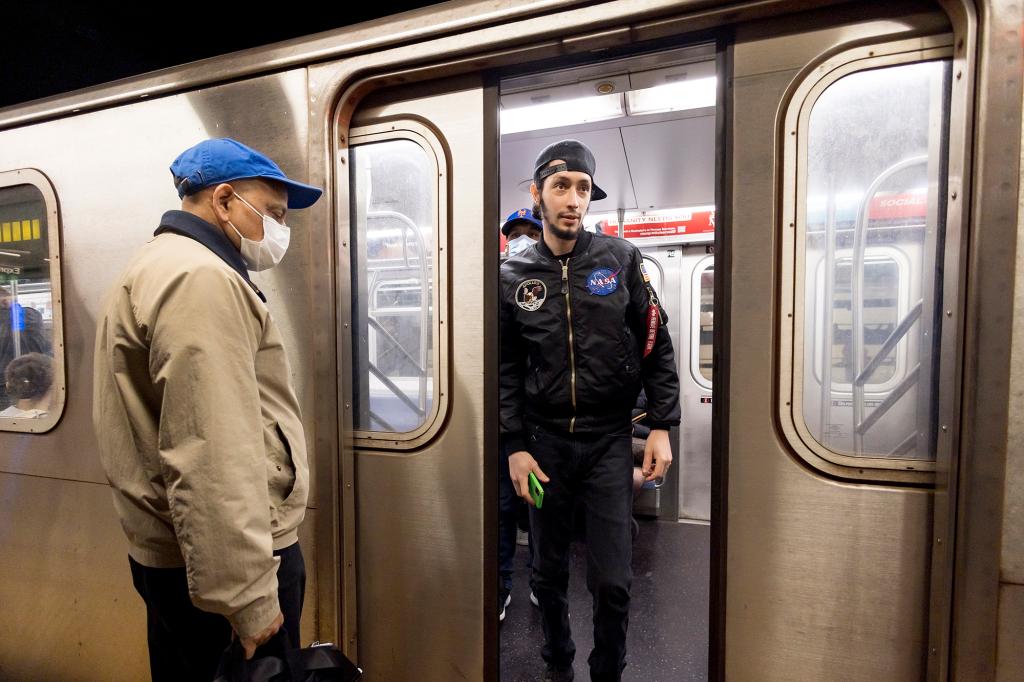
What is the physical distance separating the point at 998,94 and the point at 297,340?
2.14 metres

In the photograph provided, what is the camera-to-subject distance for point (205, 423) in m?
1.03

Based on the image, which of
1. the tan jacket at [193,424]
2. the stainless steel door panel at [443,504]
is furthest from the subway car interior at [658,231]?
the tan jacket at [193,424]

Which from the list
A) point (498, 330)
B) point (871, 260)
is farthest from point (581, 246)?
point (871, 260)

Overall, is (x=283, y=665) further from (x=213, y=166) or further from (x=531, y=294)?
(x=531, y=294)

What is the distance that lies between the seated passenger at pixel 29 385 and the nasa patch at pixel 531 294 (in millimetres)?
2075

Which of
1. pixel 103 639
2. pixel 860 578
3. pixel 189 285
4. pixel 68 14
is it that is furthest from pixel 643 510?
pixel 68 14

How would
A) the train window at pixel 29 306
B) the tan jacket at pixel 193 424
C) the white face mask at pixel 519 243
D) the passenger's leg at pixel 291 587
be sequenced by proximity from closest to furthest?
the tan jacket at pixel 193 424, the passenger's leg at pixel 291 587, the train window at pixel 29 306, the white face mask at pixel 519 243

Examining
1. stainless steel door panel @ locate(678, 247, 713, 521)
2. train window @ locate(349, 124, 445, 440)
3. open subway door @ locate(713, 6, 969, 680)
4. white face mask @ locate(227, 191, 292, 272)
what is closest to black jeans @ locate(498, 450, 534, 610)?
train window @ locate(349, 124, 445, 440)

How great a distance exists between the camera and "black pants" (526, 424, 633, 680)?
6.16ft

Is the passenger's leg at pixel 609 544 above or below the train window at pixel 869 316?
below

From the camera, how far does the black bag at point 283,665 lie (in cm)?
112

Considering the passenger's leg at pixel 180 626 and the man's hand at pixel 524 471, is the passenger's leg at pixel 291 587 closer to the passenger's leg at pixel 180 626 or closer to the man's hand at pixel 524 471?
the passenger's leg at pixel 180 626

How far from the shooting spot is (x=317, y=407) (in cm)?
181

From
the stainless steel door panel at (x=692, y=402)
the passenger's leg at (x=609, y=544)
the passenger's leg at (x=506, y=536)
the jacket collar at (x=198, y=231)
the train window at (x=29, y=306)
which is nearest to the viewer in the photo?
the jacket collar at (x=198, y=231)
